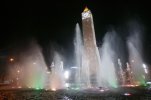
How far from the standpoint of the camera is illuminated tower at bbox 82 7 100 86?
379 ft

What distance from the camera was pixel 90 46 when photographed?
125375 mm

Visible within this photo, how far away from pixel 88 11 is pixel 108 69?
5129 cm

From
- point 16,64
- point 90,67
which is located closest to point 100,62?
point 90,67

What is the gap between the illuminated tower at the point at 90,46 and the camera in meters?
115

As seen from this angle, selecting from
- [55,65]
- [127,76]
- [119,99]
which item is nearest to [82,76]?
[55,65]

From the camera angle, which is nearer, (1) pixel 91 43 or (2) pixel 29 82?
(2) pixel 29 82

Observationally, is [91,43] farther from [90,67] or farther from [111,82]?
[111,82]

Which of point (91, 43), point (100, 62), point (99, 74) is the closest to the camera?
point (99, 74)

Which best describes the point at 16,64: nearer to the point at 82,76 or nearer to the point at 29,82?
the point at 29,82

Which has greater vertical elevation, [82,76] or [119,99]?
[82,76]

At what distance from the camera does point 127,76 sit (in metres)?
131

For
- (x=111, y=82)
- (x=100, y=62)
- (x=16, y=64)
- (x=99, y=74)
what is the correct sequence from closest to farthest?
(x=111, y=82) → (x=99, y=74) → (x=100, y=62) → (x=16, y=64)

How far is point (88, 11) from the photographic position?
138 m

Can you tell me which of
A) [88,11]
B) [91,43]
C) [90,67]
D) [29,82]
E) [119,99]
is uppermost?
[88,11]
